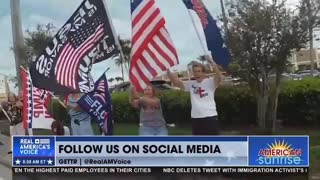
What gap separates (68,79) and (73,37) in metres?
0.63

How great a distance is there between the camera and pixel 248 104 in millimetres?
19531

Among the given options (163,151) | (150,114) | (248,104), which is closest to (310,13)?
(248,104)

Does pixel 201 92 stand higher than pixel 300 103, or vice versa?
pixel 201 92

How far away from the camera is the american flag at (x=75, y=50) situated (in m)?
9.02

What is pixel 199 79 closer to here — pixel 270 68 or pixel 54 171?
pixel 54 171

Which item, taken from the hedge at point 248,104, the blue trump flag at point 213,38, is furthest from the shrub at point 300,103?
the blue trump flag at point 213,38

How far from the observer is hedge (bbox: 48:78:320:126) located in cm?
1823

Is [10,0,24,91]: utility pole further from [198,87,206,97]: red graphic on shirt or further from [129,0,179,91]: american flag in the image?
[198,87,206,97]: red graphic on shirt

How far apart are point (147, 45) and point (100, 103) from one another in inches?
47.8

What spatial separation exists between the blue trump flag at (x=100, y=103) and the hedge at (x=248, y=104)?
7.39 m

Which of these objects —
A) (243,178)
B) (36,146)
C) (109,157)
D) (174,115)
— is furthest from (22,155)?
(174,115)

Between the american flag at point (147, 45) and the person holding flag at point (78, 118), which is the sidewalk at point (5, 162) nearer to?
the person holding flag at point (78, 118)

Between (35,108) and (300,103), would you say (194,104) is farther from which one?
(300,103)

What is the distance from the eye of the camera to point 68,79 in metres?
9.08
